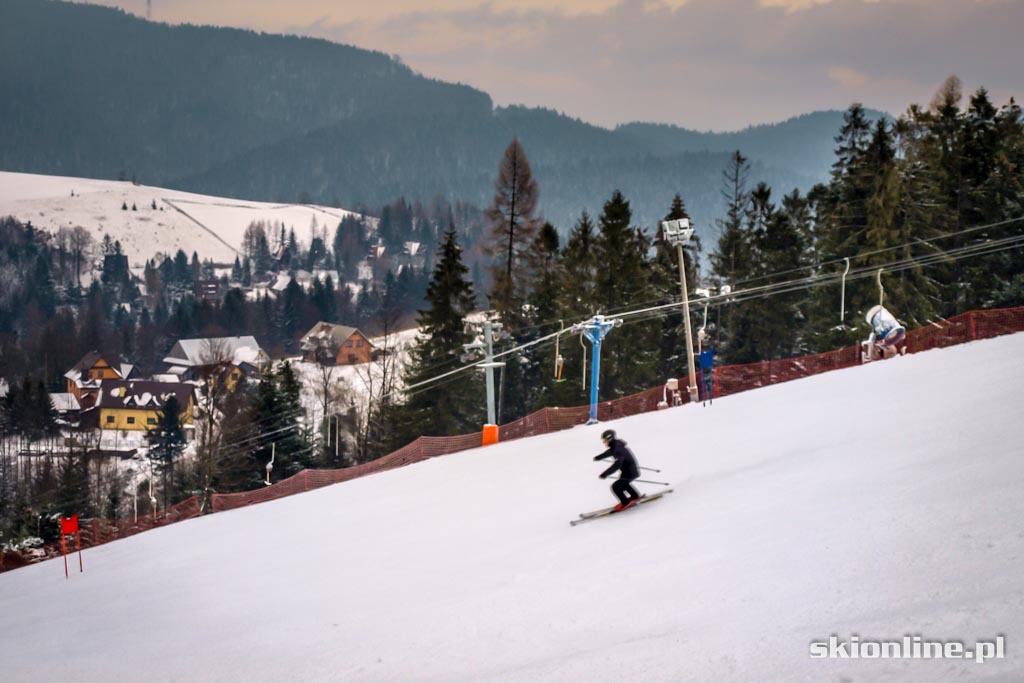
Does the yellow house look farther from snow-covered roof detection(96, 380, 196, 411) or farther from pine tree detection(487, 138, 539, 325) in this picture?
pine tree detection(487, 138, 539, 325)

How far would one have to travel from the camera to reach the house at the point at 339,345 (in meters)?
119

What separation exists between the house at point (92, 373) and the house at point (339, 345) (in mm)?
26910

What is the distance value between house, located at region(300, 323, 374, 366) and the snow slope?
3879 inches

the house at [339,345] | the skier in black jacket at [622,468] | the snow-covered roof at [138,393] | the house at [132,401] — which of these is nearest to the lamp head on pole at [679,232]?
the skier in black jacket at [622,468]

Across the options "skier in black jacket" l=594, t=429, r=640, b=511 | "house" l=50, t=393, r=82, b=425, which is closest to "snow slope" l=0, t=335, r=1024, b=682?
"skier in black jacket" l=594, t=429, r=640, b=511

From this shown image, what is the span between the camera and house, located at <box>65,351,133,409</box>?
121688mm

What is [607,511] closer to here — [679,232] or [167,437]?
[679,232]

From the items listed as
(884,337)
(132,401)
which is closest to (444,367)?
(884,337)

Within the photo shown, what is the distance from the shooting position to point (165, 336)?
15000 centimetres

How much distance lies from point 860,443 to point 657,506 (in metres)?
3.77

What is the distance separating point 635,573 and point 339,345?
385 feet

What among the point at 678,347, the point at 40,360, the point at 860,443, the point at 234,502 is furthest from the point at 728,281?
the point at 40,360

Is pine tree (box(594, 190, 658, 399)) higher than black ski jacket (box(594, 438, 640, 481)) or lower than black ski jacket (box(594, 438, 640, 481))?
higher

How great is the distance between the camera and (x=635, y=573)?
1075 centimetres
